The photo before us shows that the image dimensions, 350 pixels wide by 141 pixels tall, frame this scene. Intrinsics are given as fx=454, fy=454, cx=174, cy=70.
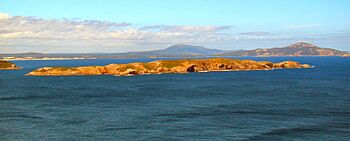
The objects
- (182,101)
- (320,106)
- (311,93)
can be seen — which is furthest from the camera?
(311,93)

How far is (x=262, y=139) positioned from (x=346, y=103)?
47385 mm

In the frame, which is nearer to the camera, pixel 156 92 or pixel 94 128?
pixel 94 128

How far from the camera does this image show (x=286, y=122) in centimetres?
8019

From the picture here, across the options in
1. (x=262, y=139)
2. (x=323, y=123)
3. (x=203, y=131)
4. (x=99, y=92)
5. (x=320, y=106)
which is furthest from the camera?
(x=99, y=92)

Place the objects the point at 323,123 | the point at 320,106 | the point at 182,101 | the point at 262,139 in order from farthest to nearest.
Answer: the point at 182,101, the point at 320,106, the point at 323,123, the point at 262,139

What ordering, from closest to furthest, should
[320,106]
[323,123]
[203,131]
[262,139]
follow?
[262,139] < [203,131] < [323,123] < [320,106]

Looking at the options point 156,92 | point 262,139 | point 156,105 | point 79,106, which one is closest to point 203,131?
point 262,139

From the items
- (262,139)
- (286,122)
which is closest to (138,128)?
(262,139)

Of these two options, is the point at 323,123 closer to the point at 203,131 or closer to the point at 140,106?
the point at 203,131

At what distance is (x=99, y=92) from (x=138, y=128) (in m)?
66.4

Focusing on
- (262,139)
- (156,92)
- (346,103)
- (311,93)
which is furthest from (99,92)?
(262,139)

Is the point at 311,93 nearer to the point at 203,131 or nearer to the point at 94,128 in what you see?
the point at 203,131

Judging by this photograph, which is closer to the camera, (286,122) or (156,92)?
(286,122)

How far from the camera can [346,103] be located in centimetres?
10531
